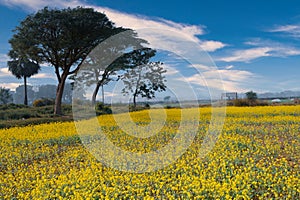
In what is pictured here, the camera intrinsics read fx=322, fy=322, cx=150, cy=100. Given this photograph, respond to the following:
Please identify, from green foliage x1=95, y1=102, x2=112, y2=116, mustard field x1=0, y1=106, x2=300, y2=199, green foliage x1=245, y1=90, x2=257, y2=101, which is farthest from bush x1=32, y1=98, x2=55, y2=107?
mustard field x1=0, y1=106, x2=300, y2=199

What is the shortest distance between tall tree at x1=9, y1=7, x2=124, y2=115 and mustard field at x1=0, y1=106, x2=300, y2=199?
48.4 ft

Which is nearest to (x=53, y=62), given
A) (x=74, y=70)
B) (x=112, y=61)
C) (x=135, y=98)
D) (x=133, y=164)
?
(x=74, y=70)

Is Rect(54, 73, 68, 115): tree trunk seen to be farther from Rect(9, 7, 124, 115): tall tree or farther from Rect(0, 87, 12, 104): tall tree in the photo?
Rect(0, 87, 12, 104): tall tree

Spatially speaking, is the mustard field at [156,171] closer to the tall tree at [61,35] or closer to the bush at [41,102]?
the tall tree at [61,35]

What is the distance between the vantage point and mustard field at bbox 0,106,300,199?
548 centimetres

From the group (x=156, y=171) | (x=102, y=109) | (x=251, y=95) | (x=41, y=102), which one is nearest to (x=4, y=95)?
(x=41, y=102)

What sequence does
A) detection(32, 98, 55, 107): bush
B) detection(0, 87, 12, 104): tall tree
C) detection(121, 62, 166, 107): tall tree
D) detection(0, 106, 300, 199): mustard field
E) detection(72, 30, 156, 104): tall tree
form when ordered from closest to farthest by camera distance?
detection(0, 106, 300, 199): mustard field < detection(121, 62, 166, 107): tall tree < detection(72, 30, 156, 104): tall tree < detection(32, 98, 55, 107): bush < detection(0, 87, 12, 104): tall tree

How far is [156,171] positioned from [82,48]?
2263cm

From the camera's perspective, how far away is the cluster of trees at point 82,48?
2503 centimetres

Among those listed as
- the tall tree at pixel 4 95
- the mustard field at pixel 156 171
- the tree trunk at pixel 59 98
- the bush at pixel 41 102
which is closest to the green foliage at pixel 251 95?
the tree trunk at pixel 59 98

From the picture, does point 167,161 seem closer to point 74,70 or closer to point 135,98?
point 135,98

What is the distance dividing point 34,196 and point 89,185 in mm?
969

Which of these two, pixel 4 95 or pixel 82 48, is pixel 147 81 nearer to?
pixel 82 48

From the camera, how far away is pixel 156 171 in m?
6.86
